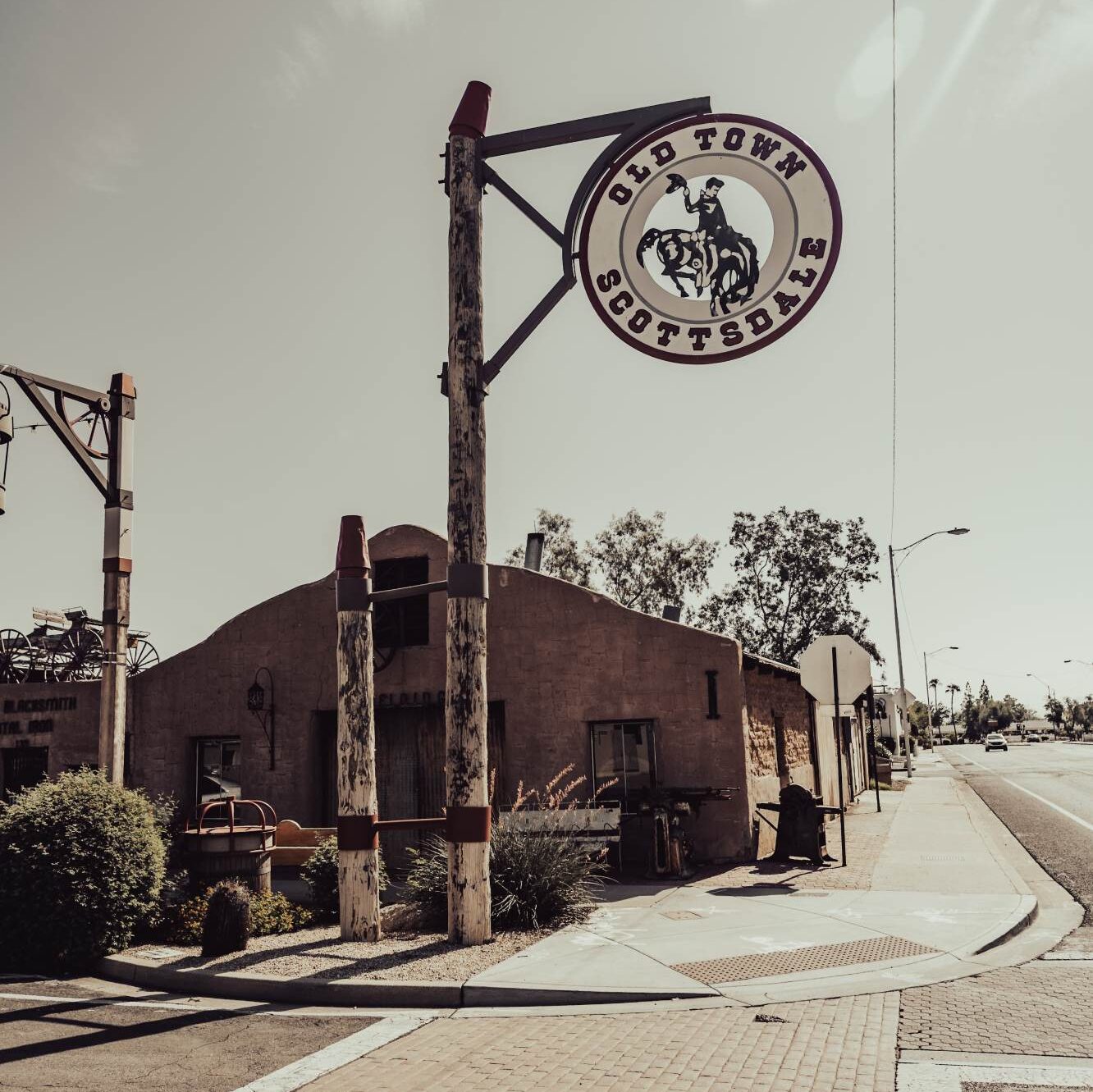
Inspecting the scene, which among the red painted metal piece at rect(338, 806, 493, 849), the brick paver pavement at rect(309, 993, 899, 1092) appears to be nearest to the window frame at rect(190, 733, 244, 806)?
the red painted metal piece at rect(338, 806, 493, 849)

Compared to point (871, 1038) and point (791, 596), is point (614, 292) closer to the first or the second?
point (871, 1038)

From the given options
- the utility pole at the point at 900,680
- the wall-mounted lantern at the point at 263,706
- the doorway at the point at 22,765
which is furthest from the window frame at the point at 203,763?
the utility pole at the point at 900,680

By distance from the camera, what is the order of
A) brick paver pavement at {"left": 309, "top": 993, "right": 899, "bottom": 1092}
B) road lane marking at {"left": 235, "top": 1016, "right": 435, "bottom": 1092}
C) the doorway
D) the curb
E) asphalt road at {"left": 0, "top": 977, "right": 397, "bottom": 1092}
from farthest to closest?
the doorway
the curb
asphalt road at {"left": 0, "top": 977, "right": 397, "bottom": 1092}
road lane marking at {"left": 235, "top": 1016, "right": 435, "bottom": 1092}
brick paver pavement at {"left": 309, "top": 993, "right": 899, "bottom": 1092}

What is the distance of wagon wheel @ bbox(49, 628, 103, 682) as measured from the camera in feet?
83.9

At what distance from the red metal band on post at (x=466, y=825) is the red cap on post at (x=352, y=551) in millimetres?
2347

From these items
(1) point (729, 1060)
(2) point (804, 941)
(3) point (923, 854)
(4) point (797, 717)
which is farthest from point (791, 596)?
(1) point (729, 1060)

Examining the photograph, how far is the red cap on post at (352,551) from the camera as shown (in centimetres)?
947

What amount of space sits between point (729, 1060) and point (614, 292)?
6135 mm

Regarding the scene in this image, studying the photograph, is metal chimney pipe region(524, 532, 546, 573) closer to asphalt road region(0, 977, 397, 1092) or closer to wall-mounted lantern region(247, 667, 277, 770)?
wall-mounted lantern region(247, 667, 277, 770)

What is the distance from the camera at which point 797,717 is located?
19.9 metres

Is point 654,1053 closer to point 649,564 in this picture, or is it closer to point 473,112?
point 473,112

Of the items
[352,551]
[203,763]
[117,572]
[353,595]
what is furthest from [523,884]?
[203,763]

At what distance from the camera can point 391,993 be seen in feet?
23.7

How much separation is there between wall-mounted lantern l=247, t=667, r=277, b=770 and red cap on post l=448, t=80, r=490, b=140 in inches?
363
